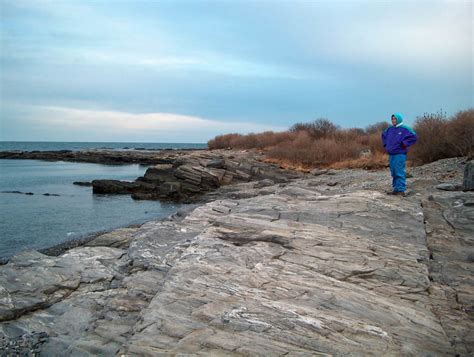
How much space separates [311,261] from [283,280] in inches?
33.7

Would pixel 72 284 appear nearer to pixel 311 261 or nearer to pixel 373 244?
pixel 311 261

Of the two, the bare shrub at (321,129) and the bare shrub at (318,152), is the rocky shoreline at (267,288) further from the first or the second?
the bare shrub at (321,129)

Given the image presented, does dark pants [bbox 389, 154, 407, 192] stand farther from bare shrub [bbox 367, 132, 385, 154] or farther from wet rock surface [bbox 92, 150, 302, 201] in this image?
bare shrub [bbox 367, 132, 385, 154]

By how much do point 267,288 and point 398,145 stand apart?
21.1 feet

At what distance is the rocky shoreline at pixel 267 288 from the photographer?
4.52 m

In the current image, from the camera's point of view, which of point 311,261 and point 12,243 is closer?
point 311,261

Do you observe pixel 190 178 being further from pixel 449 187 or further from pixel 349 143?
pixel 449 187

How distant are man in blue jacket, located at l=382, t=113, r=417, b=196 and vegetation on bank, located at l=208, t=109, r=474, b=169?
27.2 feet

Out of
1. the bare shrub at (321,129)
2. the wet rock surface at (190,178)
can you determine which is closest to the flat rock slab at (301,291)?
the wet rock surface at (190,178)

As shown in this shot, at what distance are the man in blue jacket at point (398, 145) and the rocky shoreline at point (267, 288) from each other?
3.89 ft

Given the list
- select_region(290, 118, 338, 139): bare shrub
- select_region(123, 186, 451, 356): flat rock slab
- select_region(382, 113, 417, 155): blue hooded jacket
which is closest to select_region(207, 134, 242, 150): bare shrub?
select_region(290, 118, 338, 139): bare shrub

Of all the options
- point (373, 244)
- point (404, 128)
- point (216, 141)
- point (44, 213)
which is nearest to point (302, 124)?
point (216, 141)

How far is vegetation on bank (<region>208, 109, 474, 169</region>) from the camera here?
18.6 meters

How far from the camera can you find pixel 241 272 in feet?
19.8
